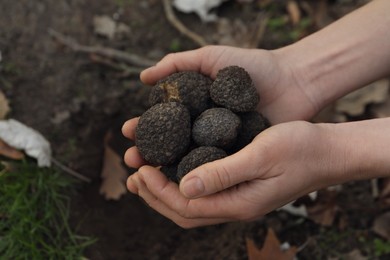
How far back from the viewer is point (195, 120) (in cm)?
261

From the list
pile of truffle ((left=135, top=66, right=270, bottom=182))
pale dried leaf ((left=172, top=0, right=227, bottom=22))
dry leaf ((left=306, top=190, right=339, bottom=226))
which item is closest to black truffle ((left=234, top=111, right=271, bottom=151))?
pile of truffle ((left=135, top=66, right=270, bottom=182))

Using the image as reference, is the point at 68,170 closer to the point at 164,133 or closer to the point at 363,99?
the point at 164,133

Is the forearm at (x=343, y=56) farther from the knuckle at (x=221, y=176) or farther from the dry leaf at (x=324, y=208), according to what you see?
the knuckle at (x=221, y=176)

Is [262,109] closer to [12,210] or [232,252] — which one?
[232,252]

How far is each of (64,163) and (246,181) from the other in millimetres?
1422

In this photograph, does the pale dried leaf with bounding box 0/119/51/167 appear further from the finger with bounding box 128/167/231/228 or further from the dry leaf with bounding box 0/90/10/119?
the finger with bounding box 128/167/231/228

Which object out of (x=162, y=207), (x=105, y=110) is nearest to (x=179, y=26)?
(x=105, y=110)

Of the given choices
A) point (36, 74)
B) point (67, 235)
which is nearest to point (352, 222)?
point (67, 235)

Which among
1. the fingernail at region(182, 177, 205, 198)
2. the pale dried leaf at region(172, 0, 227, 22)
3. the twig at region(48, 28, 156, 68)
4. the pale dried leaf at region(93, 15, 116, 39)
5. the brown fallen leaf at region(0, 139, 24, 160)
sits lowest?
the brown fallen leaf at region(0, 139, 24, 160)

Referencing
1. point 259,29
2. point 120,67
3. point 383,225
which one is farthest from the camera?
point 259,29

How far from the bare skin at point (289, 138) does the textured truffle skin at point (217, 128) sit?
0.65 feet

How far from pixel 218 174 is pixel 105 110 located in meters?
1.58

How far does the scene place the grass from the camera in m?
2.82

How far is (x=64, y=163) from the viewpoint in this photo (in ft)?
10.6
